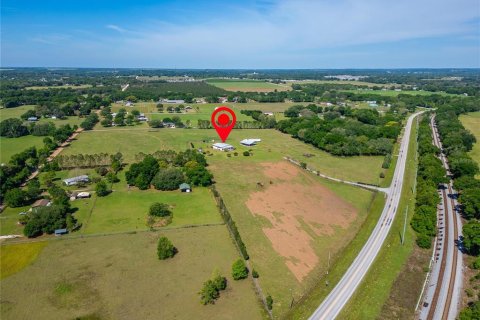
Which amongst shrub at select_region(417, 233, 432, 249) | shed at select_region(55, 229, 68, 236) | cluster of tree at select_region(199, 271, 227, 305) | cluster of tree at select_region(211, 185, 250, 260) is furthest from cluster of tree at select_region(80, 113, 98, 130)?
shrub at select_region(417, 233, 432, 249)

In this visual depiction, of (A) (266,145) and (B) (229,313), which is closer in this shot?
(B) (229,313)

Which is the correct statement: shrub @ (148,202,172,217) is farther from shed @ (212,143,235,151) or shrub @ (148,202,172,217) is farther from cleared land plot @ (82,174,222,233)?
shed @ (212,143,235,151)

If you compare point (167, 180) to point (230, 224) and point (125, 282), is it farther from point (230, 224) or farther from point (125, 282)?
point (125, 282)

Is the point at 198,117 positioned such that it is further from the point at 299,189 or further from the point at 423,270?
the point at 423,270


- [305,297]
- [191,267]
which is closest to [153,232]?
[191,267]

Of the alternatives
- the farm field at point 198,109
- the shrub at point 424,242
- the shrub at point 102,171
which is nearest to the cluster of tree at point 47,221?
the shrub at point 102,171

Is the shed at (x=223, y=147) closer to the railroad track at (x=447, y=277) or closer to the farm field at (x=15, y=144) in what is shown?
the farm field at (x=15, y=144)
